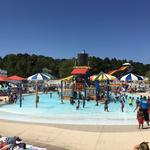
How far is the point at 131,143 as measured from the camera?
499 inches

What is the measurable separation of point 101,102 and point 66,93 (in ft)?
20.4

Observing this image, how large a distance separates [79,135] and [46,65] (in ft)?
350

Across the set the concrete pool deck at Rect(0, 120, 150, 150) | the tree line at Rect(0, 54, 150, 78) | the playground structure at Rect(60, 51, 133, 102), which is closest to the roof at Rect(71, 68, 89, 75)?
the playground structure at Rect(60, 51, 133, 102)

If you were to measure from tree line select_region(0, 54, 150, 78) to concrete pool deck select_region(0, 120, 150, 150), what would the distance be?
257 ft

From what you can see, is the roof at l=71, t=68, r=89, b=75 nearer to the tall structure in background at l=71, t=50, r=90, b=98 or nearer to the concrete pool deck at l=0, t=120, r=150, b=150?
the tall structure in background at l=71, t=50, r=90, b=98

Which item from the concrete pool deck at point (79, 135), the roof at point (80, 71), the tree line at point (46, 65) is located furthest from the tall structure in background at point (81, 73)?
the tree line at point (46, 65)

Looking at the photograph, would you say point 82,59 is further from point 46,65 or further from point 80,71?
point 46,65

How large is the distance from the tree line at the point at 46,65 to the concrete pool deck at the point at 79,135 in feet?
257

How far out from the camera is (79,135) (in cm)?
1452

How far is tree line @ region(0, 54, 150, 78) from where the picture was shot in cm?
10206

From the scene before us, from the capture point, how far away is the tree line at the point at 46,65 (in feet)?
335

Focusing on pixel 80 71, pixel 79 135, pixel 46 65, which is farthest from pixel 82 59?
pixel 46 65

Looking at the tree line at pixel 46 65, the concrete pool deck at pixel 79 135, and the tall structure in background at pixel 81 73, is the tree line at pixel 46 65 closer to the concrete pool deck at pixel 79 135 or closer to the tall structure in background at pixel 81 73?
the tall structure in background at pixel 81 73

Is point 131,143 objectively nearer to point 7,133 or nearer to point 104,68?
point 7,133
